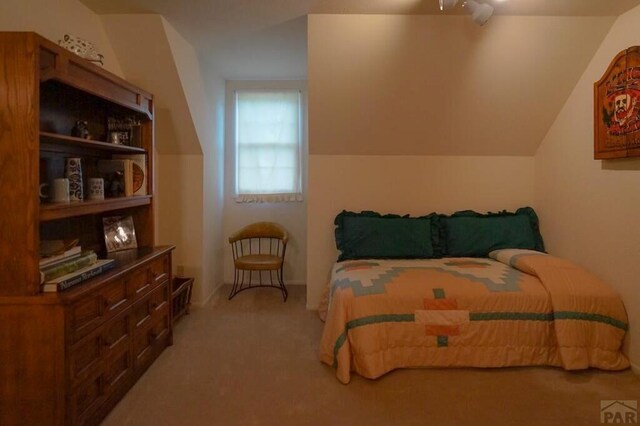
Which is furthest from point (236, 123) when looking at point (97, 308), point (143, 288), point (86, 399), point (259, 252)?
point (86, 399)

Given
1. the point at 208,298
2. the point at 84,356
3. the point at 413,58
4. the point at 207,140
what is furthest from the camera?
the point at 208,298

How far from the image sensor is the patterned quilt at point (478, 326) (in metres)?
2.31

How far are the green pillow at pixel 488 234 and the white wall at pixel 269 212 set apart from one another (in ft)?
5.52

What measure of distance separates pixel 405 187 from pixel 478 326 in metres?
1.53

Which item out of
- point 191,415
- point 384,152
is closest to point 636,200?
point 384,152

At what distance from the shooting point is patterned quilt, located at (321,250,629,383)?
2314mm

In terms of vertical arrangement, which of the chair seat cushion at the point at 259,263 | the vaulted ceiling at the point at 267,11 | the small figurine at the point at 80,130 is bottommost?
the chair seat cushion at the point at 259,263

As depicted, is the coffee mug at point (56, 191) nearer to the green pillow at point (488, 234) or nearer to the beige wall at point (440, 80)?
the beige wall at point (440, 80)

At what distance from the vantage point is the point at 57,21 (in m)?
2.26

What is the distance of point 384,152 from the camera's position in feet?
11.5

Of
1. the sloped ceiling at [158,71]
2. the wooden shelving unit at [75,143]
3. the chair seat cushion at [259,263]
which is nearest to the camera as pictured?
the wooden shelving unit at [75,143]

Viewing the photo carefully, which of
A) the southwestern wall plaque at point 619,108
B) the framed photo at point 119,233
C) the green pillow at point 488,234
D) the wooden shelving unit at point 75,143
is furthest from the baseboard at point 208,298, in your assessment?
the southwestern wall plaque at point 619,108

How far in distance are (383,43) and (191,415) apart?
8.85 feet

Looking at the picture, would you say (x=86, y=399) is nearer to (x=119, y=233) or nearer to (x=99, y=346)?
(x=99, y=346)
